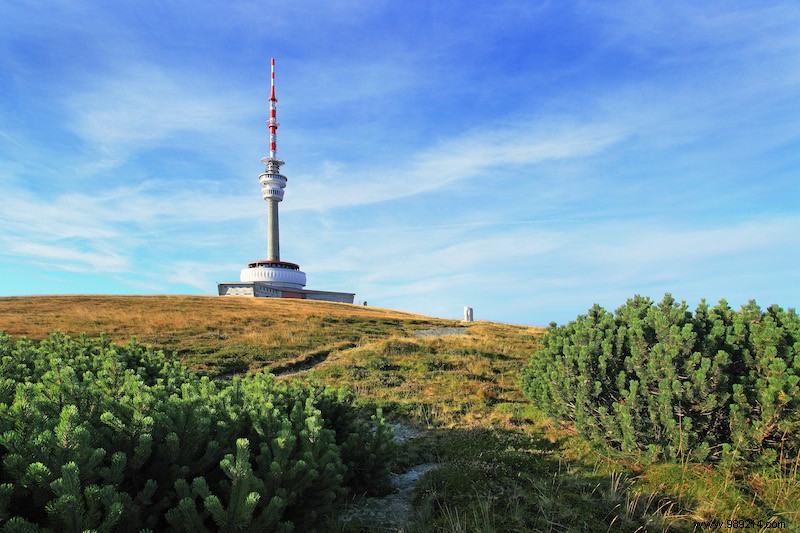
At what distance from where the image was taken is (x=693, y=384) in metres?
6.86

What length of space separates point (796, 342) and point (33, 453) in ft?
31.1

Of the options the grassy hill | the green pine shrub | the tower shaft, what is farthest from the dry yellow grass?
the tower shaft

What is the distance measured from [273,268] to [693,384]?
264 feet

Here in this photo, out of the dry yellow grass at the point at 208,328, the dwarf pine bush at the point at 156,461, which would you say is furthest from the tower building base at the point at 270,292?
the dwarf pine bush at the point at 156,461

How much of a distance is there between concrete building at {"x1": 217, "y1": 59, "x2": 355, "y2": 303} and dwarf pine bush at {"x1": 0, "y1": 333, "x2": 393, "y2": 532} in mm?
69699

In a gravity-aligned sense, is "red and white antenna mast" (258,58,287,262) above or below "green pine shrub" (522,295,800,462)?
above

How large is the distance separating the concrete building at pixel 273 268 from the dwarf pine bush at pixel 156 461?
229 ft

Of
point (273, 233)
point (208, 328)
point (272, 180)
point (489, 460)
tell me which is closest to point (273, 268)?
point (273, 233)

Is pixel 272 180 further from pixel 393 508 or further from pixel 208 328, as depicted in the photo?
pixel 393 508

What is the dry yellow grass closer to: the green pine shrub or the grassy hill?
the grassy hill

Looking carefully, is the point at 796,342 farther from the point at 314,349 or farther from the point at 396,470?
the point at 314,349

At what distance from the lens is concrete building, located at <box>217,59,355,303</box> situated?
75750 mm

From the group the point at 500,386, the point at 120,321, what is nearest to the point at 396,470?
the point at 500,386

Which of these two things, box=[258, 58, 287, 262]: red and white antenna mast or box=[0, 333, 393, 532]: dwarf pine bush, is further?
box=[258, 58, 287, 262]: red and white antenna mast
